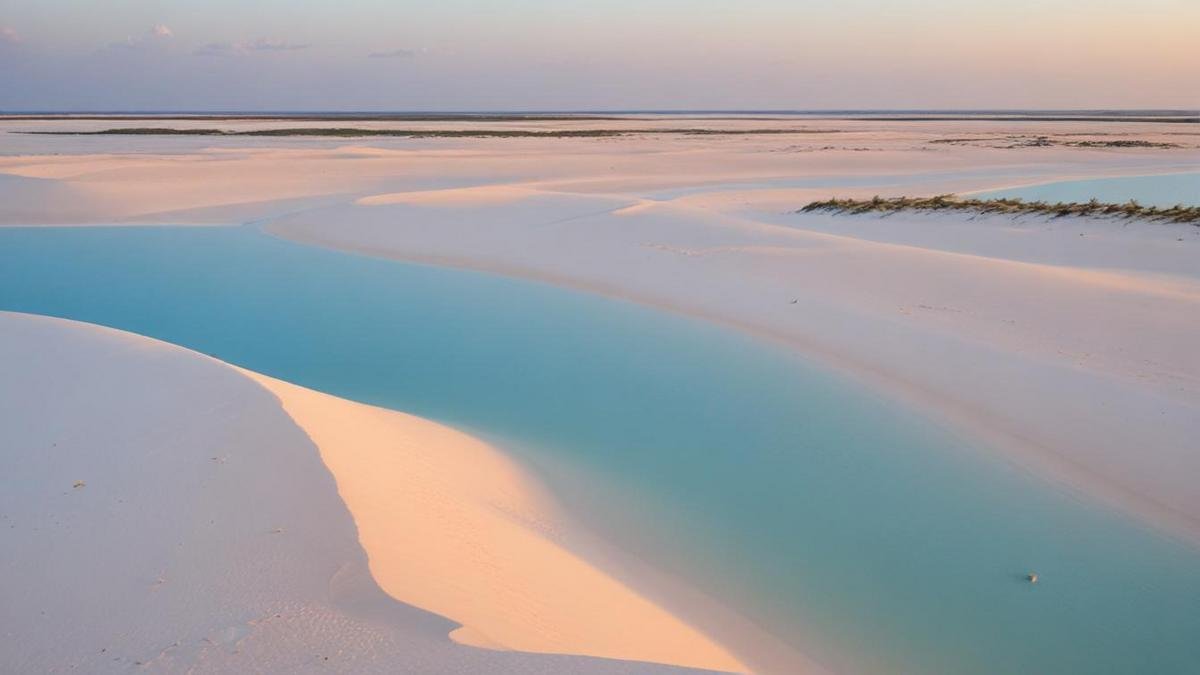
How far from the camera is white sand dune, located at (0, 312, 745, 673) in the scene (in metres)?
3.44

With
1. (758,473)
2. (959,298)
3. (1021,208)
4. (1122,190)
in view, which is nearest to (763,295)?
(959,298)

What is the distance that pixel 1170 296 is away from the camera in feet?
31.7

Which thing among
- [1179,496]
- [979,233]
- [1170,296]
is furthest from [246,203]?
[1179,496]

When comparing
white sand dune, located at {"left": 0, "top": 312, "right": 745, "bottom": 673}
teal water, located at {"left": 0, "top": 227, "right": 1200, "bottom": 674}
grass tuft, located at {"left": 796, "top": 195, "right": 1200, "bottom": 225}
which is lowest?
teal water, located at {"left": 0, "top": 227, "right": 1200, "bottom": 674}

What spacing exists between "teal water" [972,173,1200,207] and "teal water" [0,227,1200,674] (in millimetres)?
14815

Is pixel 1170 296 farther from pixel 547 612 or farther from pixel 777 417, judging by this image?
pixel 547 612

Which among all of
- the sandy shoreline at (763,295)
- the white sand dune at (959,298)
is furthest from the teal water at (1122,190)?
the white sand dune at (959,298)

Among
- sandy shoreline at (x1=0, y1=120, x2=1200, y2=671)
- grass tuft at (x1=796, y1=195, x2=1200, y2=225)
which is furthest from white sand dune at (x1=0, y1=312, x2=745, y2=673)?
grass tuft at (x1=796, y1=195, x2=1200, y2=225)

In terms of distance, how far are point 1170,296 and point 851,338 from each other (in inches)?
138

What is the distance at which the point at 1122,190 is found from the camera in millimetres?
23375

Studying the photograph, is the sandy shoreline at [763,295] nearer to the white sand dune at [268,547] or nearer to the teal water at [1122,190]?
the white sand dune at [268,547]

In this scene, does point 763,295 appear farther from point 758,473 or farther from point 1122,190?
point 1122,190

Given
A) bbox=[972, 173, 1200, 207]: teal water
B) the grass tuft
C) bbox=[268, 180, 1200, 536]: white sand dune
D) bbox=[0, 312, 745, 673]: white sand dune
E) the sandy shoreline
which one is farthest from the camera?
bbox=[972, 173, 1200, 207]: teal water

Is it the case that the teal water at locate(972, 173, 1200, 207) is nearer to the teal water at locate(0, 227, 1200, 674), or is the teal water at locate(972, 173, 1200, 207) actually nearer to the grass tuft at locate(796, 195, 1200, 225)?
the grass tuft at locate(796, 195, 1200, 225)
